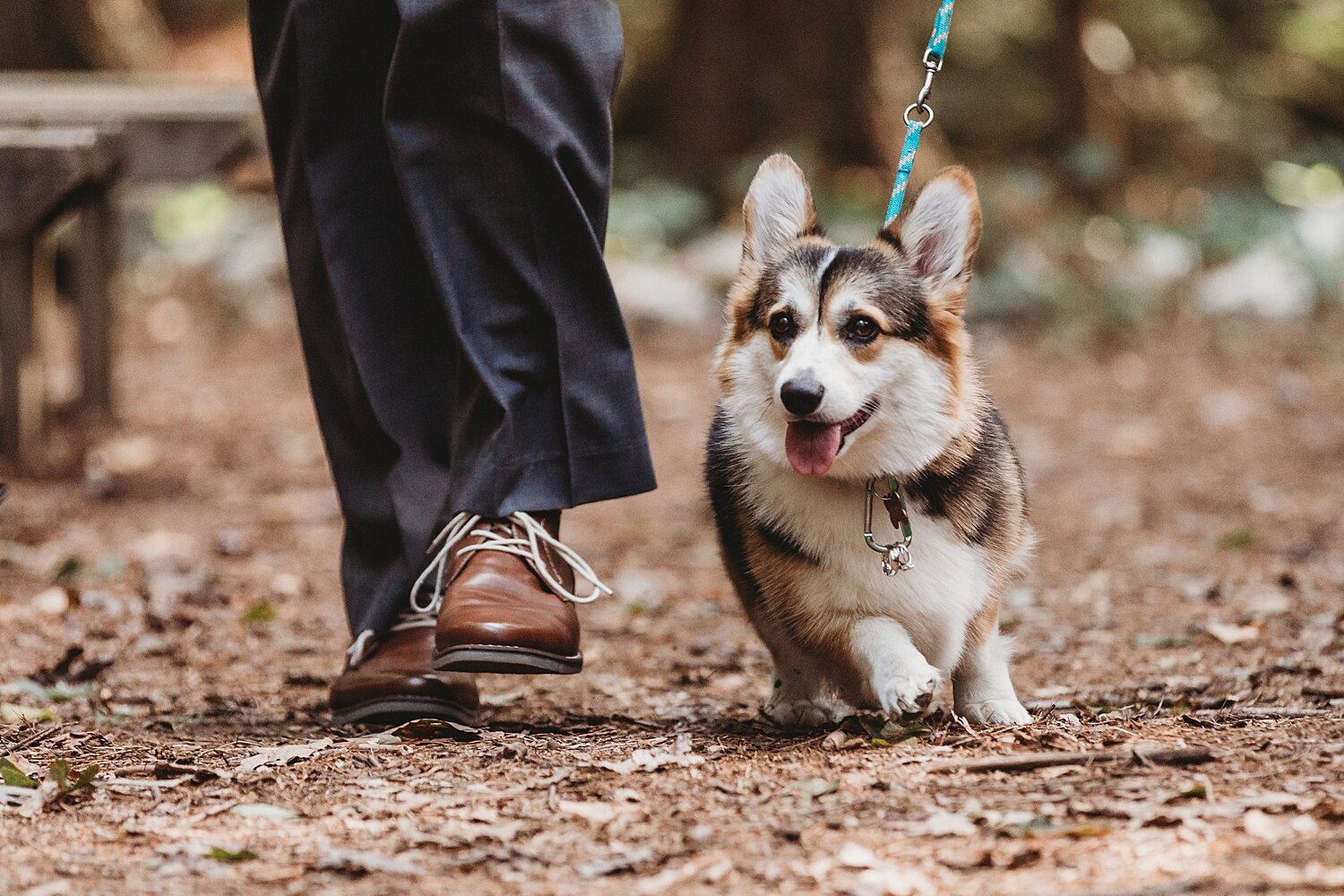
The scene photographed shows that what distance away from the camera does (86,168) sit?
4914 millimetres

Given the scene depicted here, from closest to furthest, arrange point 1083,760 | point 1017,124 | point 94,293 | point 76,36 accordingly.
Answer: point 1083,760
point 94,293
point 76,36
point 1017,124

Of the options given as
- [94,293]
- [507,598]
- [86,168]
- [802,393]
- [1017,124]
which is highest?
[1017,124]

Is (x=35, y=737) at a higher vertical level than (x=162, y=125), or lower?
lower

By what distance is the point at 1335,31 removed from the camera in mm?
12328

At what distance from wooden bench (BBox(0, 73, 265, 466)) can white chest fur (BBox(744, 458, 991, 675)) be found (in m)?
3.34

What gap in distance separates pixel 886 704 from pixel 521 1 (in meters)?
1.43

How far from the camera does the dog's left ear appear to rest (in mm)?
2699

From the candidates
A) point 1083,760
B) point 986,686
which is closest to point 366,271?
point 986,686

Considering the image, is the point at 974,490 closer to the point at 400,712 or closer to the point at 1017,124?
the point at 400,712

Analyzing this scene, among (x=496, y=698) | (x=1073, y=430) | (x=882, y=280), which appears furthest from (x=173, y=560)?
(x=1073, y=430)

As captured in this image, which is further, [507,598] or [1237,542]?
[1237,542]

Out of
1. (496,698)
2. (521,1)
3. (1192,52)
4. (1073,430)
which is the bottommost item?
(496,698)

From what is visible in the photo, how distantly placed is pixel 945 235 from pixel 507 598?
1081 mm

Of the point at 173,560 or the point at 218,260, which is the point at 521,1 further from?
the point at 218,260
